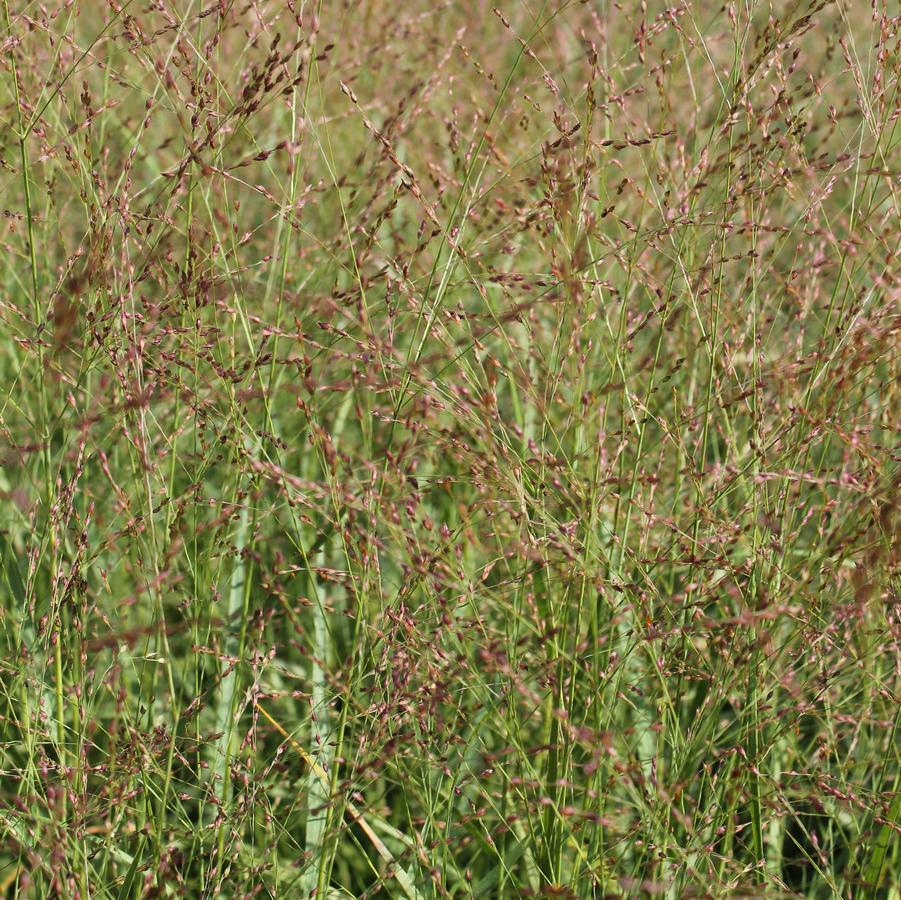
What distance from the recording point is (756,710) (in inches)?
56.4

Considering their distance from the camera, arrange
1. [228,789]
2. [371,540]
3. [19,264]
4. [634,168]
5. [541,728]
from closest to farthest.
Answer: [371,540], [228,789], [541,728], [19,264], [634,168]

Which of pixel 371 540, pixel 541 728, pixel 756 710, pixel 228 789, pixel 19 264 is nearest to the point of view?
pixel 371 540

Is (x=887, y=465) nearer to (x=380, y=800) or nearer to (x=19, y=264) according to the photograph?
(x=380, y=800)

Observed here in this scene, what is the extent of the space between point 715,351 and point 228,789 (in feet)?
3.28

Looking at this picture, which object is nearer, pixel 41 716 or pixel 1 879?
pixel 41 716

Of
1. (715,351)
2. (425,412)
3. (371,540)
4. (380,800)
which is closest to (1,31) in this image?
(425,412)

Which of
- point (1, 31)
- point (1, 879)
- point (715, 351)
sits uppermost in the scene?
point (1, 31)

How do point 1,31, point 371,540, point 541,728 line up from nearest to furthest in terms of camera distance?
point 371,540
point 541,728
point 1,31

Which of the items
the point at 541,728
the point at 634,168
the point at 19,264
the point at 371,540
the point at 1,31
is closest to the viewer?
the point at 371,540

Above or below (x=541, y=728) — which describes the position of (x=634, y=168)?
above

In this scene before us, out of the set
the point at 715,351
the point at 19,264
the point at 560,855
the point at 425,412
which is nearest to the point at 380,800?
the point at 560,855

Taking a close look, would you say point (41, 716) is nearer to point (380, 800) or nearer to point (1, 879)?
point (1, 879)

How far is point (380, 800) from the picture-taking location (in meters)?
1.82

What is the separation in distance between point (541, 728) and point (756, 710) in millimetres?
447
